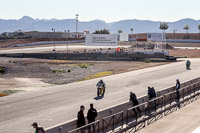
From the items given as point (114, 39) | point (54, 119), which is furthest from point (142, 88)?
point (114, 39)

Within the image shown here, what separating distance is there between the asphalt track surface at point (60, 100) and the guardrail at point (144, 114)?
412cm

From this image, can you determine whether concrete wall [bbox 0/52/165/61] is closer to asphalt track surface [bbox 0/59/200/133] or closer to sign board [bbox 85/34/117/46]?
sign board [bbox 85/34/117/46]

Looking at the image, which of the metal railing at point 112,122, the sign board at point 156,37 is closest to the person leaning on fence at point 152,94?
the metal railing at point 112,122

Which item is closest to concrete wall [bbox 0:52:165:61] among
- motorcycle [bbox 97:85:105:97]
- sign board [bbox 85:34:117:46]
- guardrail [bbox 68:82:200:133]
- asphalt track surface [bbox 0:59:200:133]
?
sign board [bbox 85:34:117:46]

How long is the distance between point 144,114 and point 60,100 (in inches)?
369

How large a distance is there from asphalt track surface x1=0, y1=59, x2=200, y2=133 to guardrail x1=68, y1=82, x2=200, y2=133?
162 inches

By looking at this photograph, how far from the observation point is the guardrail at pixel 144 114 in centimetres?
1610

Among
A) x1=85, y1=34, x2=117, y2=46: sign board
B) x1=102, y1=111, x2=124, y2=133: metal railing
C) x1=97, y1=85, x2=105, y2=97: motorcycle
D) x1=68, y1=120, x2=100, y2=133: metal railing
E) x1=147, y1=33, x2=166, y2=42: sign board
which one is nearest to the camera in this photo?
x1=68, y1=120, x2=100, y2=133: metal railing

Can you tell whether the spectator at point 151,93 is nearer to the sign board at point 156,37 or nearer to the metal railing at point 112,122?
the metal railing at point 112,122

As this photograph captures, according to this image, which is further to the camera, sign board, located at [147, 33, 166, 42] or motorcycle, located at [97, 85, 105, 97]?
sign board, located at [147, 33, 166, 42]

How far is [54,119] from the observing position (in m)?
20.9

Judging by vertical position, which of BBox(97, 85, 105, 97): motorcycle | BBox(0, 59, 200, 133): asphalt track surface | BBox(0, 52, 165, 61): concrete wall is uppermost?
BBox(0, 52, 165, 61): concrete wall

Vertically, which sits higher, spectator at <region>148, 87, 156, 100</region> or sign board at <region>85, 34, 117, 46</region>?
sign board at <region>85, 34, 117, 46</region>

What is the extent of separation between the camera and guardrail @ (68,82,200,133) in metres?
16.1
